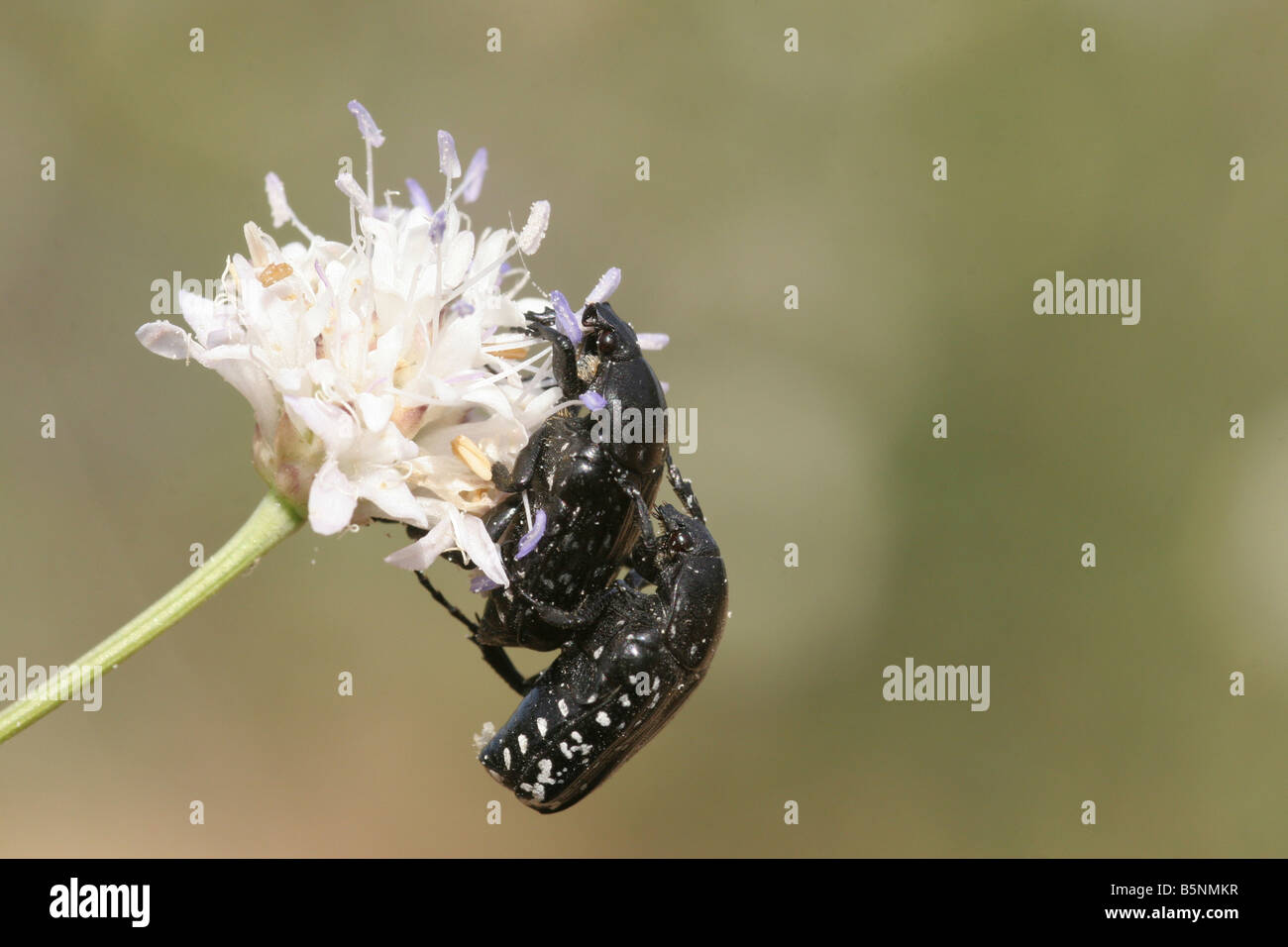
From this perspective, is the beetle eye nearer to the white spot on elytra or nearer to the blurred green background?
the white spot on elytra

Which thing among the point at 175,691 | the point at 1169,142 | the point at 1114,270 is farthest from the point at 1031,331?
the point at 175,691

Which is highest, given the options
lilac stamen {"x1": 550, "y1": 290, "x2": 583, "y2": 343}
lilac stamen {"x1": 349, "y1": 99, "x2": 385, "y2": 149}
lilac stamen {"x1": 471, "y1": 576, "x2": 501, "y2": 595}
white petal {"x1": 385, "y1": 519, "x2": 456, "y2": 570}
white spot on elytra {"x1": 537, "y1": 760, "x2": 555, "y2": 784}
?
lilac stamen {"x1": 349, "y1": 99, "x2": 385, "y2": 149}

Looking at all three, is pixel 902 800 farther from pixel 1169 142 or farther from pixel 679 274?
pixel 1169 142

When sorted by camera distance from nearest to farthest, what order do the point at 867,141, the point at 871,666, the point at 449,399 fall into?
the point at 449,399, the point at 871,666, the point at 867,141

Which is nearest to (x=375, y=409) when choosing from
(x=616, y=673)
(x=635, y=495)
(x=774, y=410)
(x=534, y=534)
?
(x=534, y=534)

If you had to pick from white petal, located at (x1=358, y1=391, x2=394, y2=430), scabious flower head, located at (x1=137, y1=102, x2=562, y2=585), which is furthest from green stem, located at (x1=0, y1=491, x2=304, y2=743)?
white petal, located at (x1=358, y1=391, x2=394, y2=430)

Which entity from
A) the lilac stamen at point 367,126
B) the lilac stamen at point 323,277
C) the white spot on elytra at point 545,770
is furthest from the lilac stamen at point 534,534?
the lilac stamen at point 367,126
